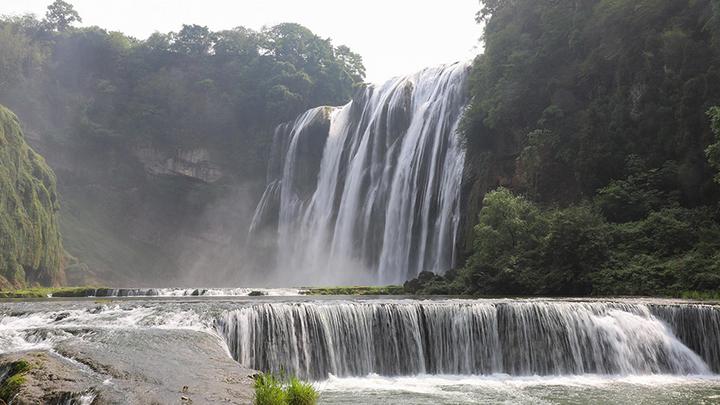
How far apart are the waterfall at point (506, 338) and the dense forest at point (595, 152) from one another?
6.16 metres

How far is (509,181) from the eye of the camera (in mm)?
36219

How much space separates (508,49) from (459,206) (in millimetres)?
9553

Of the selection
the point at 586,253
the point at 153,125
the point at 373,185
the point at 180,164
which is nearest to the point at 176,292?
the point at 373,185

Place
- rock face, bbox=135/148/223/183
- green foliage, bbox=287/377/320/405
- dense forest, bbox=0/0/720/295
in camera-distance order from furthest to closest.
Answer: rock face, bbox=135/148/223/183 → dense forest, bbox=0/0/720/295 → green foliage, bbox=287/377/320/405

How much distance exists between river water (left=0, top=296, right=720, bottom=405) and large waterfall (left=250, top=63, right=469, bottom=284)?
63.3ft

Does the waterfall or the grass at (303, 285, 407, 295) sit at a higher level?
the grass at (303, 285, 407, 295)

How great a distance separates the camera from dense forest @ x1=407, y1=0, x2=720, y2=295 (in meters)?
26.8

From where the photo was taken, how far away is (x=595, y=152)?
32.7 metres

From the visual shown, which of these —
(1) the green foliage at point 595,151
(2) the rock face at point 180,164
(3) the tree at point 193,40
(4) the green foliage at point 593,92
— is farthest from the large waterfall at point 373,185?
(3) the tree at point 193,40

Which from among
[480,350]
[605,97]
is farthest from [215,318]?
[605,97]

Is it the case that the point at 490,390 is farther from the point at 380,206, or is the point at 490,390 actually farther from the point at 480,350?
the point at 380,206

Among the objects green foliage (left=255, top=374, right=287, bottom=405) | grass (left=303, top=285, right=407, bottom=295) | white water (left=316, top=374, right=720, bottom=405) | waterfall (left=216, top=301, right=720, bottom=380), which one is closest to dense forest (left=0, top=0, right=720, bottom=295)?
grass (left=303, top=285, right=407, bottom=295)

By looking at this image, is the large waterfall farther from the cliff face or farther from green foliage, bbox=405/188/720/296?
the cliff face

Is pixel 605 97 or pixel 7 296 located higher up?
pixel 605 97
